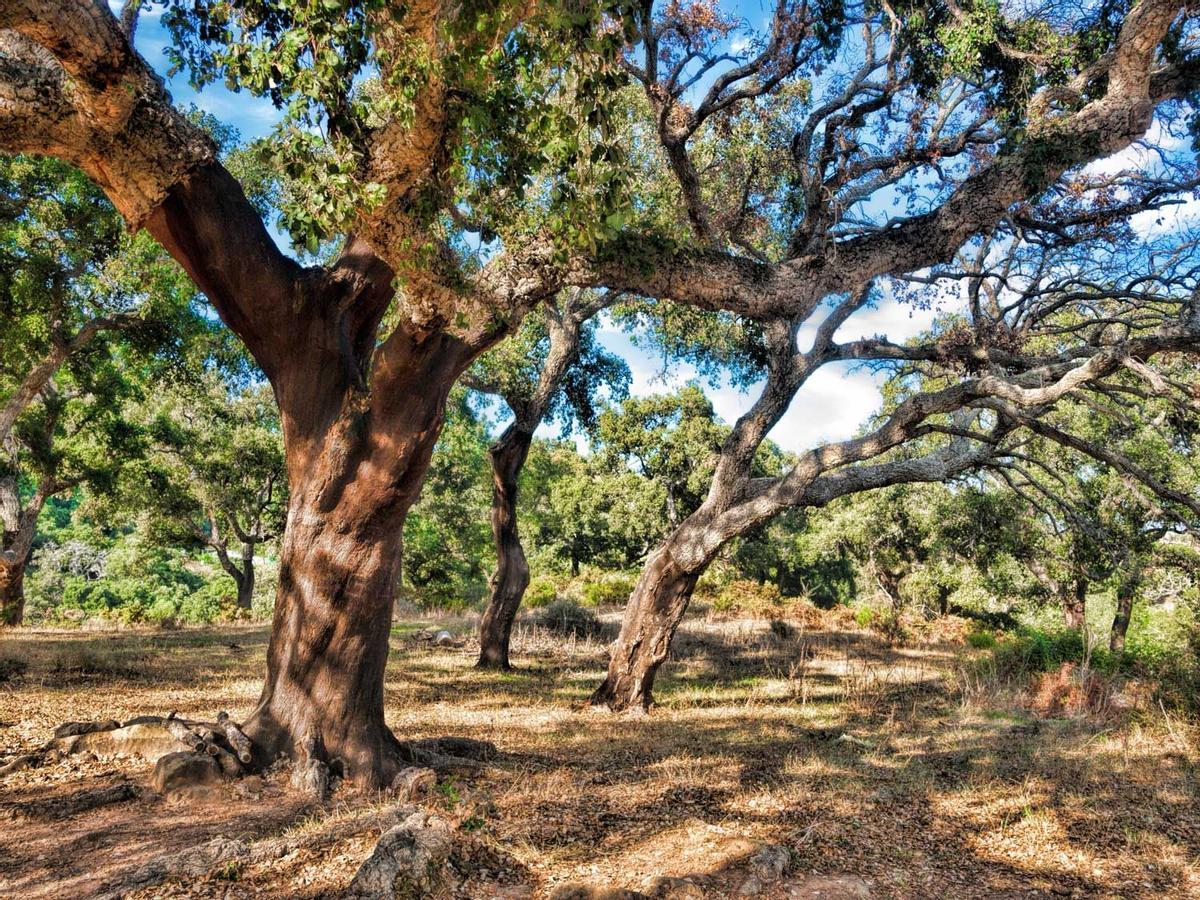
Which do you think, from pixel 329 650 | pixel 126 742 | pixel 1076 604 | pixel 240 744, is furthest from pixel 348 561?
pixel 1076 604

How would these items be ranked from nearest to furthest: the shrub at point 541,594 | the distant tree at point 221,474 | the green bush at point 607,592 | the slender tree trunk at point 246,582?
the distant tree at point 221,474 < the shrub at point 541,594 < the green bush at point 607,592 < the slender tree trunk at point 246,582

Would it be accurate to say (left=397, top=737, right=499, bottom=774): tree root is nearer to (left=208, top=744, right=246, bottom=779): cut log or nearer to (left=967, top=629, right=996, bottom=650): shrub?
(left=208, top=744, right=246, bottom=779): cut log

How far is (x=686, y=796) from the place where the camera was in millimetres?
6617

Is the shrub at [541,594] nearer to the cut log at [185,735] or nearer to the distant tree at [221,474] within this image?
the distant tree at [221,474]

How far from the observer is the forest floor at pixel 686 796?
4484 millimetres

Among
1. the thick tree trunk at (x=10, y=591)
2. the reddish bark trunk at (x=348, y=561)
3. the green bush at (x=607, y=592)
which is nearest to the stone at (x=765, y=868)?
the reddish bark trunk at (x=348, y=561)

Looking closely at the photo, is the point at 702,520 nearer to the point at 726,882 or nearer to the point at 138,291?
the point at 726,882

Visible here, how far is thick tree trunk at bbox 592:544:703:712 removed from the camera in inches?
412

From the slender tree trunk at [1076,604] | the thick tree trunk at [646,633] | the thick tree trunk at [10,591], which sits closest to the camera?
the thick tree trunk at [646,633]

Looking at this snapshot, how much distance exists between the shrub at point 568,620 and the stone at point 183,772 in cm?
1306

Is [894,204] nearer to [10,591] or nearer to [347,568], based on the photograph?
[347,568]

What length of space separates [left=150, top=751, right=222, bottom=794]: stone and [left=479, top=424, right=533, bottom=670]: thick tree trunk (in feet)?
27.9

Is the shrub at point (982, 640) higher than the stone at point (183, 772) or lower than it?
higher

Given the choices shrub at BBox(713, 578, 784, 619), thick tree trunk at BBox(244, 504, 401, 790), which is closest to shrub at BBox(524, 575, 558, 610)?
shrub at BBox(713, 578, 784, 619)
